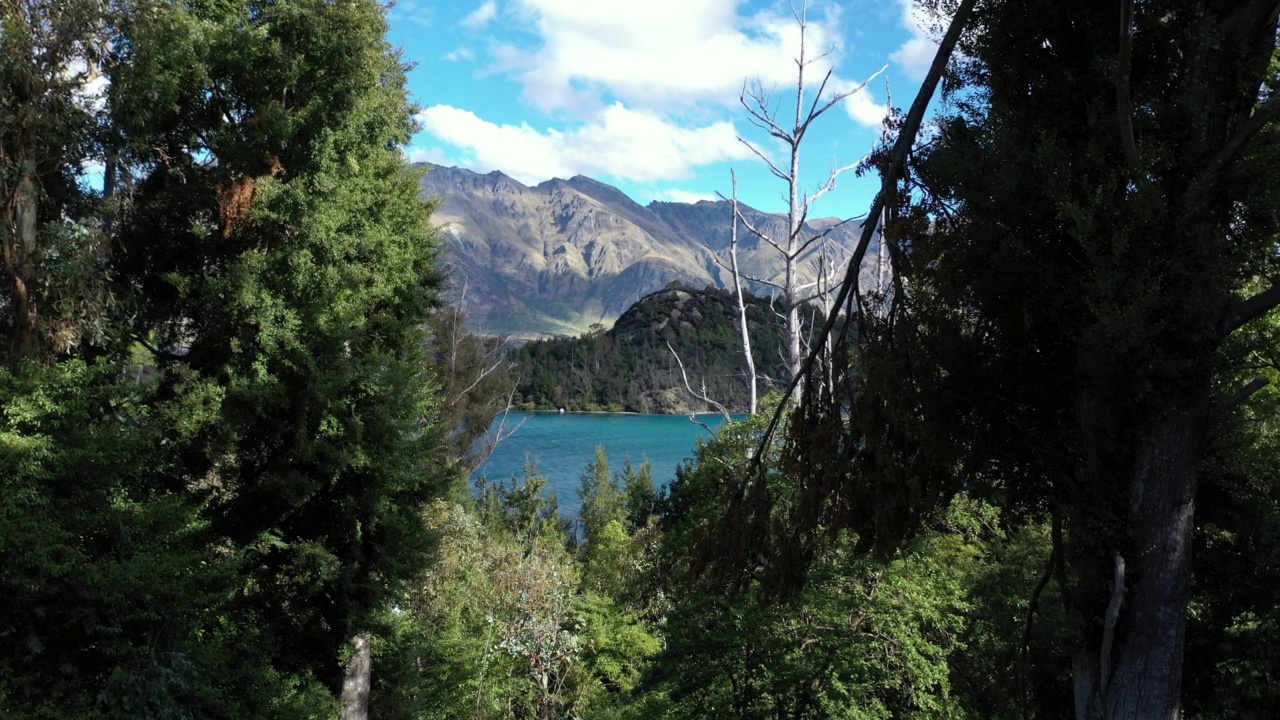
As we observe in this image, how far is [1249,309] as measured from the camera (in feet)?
7.57

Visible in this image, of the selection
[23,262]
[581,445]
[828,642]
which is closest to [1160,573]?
[828,642]

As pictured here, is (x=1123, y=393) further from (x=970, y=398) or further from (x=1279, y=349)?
(x=1279, y=349)

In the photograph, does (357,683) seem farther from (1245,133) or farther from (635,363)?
(635,363)

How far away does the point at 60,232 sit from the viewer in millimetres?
8812

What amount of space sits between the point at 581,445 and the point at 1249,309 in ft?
248

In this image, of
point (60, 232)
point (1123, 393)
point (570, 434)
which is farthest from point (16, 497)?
point (570, 434)

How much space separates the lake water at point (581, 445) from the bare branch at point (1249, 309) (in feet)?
131

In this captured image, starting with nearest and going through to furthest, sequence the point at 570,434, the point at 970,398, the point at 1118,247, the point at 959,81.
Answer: the point at 1118,247 < the point at 970,398 < the point at 959,81 < the point at 570,434

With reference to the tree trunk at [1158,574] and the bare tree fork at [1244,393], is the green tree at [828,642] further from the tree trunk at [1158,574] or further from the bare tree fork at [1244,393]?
the bare tree fork at [1244,393]

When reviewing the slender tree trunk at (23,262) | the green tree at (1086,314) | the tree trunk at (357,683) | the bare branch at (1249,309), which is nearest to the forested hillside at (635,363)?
the tree trunk at (357,683)

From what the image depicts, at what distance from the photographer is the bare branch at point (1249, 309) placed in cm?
223

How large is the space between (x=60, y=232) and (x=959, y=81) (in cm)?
1039

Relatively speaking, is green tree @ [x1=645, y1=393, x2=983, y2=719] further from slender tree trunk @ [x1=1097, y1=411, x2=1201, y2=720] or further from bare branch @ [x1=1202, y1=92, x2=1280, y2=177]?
bare branch @ [x1=1202, y1=92, x2=1280, y2=177]

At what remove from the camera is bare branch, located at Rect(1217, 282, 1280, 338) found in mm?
2232
